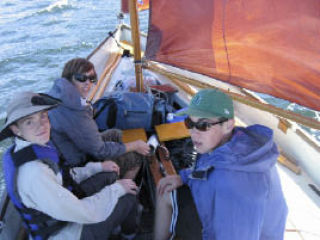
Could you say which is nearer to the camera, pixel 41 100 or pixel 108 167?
pixel 41 100

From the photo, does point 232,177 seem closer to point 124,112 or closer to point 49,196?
point 49,196

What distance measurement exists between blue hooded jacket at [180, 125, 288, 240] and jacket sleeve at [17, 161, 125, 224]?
601mm

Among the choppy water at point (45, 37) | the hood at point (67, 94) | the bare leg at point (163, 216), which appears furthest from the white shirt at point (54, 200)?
the choppy water at point (45, 37)

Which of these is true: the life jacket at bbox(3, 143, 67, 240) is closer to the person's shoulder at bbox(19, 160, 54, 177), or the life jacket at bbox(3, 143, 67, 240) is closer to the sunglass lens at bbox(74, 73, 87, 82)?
the person's shoulder at bbox(19, 160, 54, 177)

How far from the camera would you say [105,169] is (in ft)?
7.13

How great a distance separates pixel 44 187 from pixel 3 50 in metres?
9.73

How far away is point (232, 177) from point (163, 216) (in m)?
0.65

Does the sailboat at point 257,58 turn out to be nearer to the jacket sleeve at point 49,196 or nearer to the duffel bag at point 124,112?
the duffel bag at point 124,112

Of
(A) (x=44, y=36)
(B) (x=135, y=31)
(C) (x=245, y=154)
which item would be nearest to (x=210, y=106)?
(C) (x=245, y=154)

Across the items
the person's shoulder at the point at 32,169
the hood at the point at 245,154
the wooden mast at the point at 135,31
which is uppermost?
the wooden mast at the point at 135,31

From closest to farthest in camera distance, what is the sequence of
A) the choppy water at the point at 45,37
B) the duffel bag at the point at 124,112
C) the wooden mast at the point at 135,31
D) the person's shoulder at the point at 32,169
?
the person's shoulder at the point at 32,169
the wooden mast at the point at 135,31
the duffel bag at the point at 124,112
the choppy water at the point at 45,37

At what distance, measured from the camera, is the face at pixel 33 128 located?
5.01ft

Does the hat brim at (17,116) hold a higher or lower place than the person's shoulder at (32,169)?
higher

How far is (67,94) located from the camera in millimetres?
2047
